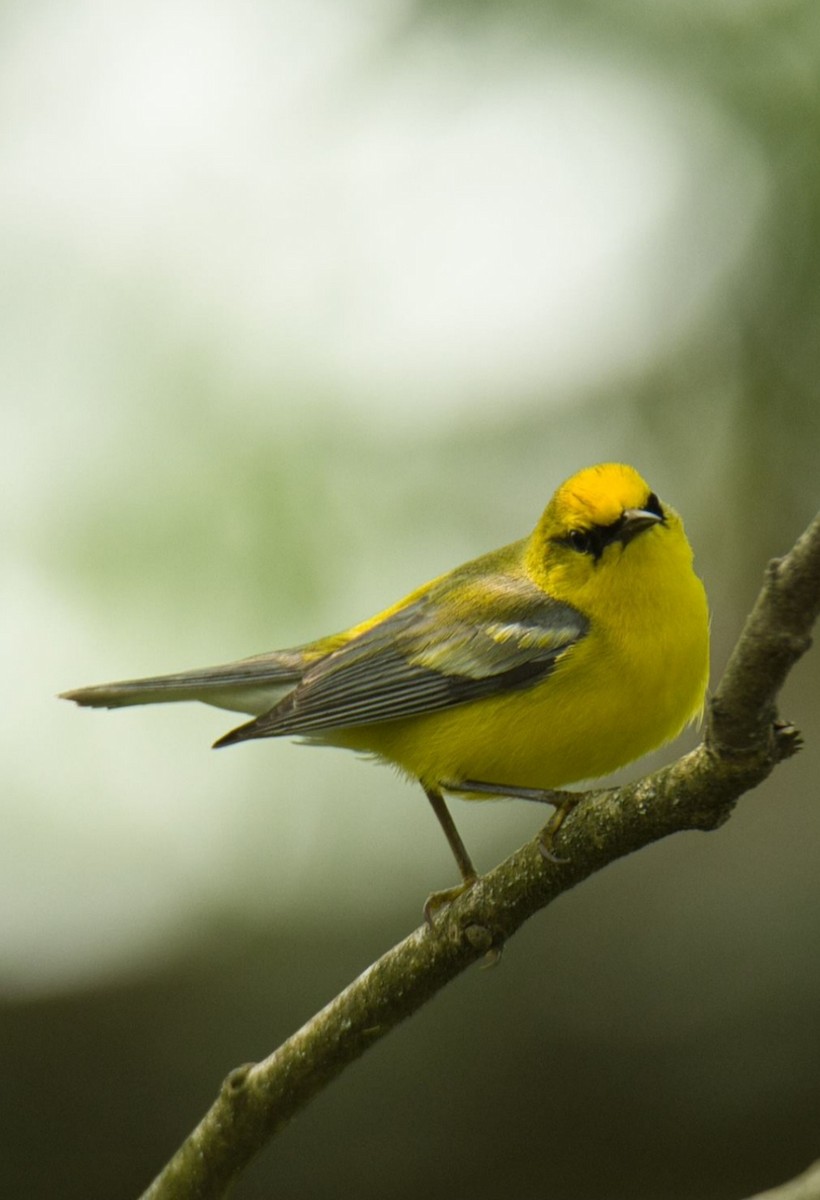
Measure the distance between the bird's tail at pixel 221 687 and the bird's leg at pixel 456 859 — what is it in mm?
1008

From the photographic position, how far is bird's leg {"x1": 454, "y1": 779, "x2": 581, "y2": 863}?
2.86 m

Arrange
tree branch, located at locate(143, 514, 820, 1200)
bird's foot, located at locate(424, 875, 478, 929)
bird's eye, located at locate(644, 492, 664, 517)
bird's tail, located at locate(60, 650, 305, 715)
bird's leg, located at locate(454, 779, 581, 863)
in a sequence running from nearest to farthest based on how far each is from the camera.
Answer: tree branch, located at locate(143, 514, 820, 1200) < bird's leg, located at locate(454, 779, 581, 863) < bird's foot, located at locate(424, 875, 478, 929) < bird's eye, located at locate(644, 492, 664, 517) < bird's tail, located at locate(60, 650, 305, 715)

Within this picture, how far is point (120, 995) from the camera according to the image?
5.32 meters

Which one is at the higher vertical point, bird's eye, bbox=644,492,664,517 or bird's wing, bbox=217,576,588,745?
bird's eye, bbox=644,492,664,517

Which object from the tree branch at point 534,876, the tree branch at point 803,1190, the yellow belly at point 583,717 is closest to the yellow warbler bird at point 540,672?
the yellow belly at point 583,717

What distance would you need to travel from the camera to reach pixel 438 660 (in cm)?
451

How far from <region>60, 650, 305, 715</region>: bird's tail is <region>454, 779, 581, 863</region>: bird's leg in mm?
1186

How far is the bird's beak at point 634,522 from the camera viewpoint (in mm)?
4047

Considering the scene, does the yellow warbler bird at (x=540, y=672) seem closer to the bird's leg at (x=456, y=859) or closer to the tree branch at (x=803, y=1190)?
the bird's leg at (x=456, y=859)

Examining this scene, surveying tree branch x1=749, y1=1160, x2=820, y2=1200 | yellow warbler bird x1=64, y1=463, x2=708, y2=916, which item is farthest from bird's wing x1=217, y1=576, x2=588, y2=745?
tree branch x1=749, y1=1160, x2=820, y2=1200

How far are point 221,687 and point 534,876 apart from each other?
7.62 ft

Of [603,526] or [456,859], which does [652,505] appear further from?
[456,859]

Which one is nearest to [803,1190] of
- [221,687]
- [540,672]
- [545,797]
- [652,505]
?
[545,797]

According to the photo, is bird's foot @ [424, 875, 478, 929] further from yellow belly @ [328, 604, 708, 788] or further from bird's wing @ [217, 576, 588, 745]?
bird's wing @ [217, 576, 588, 745]
